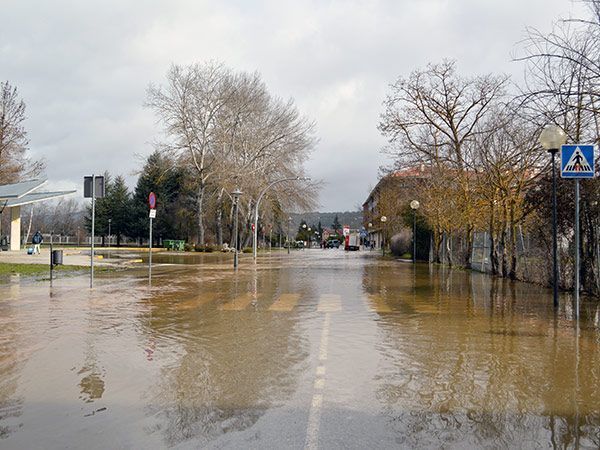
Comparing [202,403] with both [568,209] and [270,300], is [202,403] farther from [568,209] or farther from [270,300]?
[568,209]

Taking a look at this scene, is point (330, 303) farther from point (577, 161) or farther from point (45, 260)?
point (45, 260)

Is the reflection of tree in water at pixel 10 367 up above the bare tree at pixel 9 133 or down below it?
below

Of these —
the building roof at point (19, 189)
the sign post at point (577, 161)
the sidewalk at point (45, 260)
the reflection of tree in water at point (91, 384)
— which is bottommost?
the reflection of tree in water at point (91, 384)

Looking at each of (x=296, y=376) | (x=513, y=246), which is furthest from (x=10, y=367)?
(x=513, y=246)

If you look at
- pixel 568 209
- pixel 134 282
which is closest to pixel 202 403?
pixel 568 209

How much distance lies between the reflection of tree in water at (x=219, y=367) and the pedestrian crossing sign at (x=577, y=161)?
596 cm

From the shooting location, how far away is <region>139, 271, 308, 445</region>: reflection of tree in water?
497cm

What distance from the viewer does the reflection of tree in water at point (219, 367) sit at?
497 centimetres

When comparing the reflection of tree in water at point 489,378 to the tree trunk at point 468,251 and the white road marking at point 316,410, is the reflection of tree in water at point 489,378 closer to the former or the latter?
the white road marking at point 316,410

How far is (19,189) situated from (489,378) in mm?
44078

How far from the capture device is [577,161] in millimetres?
10633

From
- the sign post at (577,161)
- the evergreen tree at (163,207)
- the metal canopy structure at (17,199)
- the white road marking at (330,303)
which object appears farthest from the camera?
the evergreen tree at (163,207)

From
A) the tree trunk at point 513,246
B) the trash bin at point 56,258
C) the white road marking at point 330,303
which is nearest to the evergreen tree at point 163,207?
the trash bin at point 56,258

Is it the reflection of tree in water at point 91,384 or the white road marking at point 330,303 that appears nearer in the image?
the reflection of tree in water at point 91,384
